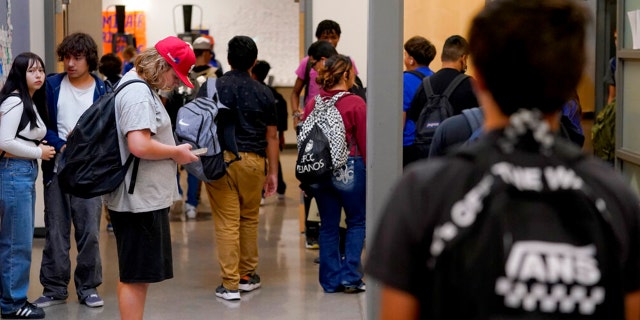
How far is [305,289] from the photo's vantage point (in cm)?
736

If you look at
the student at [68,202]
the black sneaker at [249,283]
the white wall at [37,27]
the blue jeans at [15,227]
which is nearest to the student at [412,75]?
the black sneaker at [249,283]

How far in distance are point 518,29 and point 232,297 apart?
5.39 metres

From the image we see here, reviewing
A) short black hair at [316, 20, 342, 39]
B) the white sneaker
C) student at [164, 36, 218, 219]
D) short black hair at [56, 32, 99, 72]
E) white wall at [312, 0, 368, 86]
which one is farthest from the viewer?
the white sneaker

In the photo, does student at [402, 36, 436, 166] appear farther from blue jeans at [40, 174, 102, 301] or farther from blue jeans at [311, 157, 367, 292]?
blue jeans at [40, 174, 102, 301]

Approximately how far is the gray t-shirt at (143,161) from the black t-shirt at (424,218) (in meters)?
3.19

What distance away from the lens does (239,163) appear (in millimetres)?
6922

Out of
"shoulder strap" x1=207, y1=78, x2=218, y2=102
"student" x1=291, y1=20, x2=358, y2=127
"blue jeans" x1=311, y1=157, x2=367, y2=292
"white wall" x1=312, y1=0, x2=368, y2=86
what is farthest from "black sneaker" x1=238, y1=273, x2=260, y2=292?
"white wall" x1=312, y1=0, x2=368, y2=86

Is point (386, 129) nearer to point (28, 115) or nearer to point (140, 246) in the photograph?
point (140, 246)

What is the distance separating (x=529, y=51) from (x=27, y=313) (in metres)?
5.11

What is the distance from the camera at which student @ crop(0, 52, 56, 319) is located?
6.11 metres

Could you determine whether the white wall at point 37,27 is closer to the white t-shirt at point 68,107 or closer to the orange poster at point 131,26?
the white t-shirt at point 68,107

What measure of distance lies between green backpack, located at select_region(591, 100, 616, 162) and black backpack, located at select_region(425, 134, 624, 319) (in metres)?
5.43

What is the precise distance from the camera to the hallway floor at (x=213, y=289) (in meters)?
6.61

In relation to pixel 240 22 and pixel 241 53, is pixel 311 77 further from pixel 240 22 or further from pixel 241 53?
pixel 240 22
